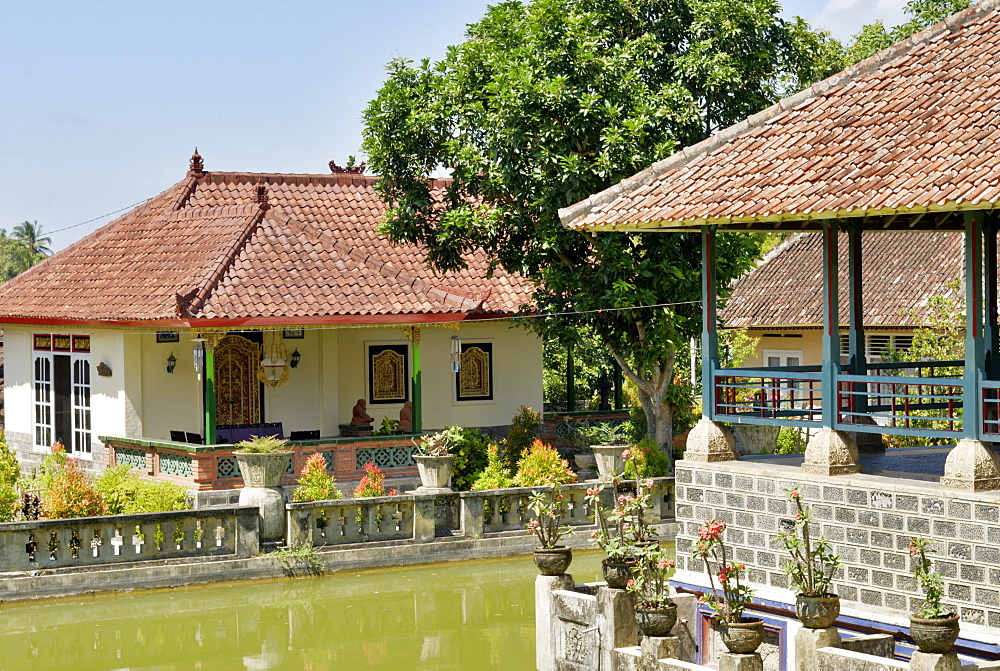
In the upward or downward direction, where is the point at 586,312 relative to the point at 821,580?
upward

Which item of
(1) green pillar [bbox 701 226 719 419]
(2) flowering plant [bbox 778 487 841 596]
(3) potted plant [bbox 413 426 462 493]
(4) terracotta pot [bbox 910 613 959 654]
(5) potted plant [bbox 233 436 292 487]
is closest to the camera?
(4) terracotta pot [bbox 910 613 959 654]

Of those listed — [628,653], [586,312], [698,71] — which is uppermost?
[698,71]

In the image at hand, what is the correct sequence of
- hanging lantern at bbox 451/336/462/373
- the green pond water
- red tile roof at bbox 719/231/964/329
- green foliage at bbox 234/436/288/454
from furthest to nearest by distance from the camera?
red tile roof at bbox 719/231/964/329, hanging lantern at bbox 451/336/462/373, green foliage at bbox 234/436/288/454, the green pond water

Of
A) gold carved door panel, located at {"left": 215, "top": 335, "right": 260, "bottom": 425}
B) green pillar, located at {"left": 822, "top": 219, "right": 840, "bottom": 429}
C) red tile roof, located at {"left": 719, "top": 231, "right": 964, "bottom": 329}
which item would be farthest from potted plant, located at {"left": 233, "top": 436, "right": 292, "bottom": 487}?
red tile roof, located at {"left": 719, "top": 231, "right": 964, "bottom": 329}

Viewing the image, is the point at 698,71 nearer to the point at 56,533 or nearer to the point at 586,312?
the point at 586,312

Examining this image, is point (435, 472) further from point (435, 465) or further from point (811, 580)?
point (811, 580)

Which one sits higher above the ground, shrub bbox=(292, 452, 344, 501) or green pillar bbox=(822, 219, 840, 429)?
green pillar bbox=(822, 219, 840, 429)

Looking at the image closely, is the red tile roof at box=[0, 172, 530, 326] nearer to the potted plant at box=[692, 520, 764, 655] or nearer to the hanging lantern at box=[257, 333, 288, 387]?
the hanging lantern at box=[257, 333, 288, 387]

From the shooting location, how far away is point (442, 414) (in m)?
24.9

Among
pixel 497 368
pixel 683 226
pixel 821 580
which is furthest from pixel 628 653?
pixel 497 368

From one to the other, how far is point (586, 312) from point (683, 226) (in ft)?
27.5

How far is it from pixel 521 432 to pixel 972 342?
13162 mm

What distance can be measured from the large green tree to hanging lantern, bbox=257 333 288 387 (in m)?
2.75

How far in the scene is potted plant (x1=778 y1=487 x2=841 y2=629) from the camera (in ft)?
34.0
